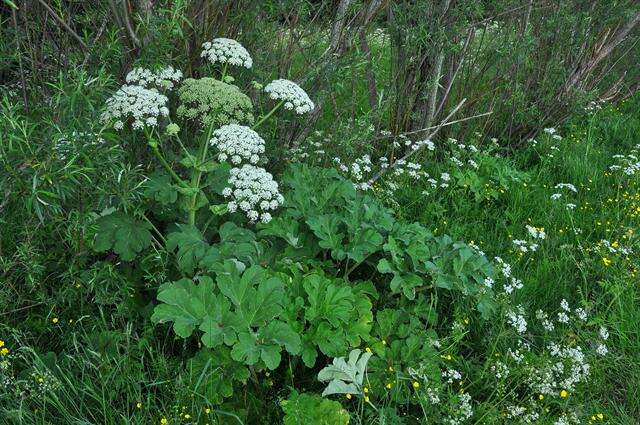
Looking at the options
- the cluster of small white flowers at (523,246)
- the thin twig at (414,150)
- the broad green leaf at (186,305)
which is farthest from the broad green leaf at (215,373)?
the thin twig at (414,150)

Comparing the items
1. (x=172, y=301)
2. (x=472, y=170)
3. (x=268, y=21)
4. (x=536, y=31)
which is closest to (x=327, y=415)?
(x=172, y=301)

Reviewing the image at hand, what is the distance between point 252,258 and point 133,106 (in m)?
0.81

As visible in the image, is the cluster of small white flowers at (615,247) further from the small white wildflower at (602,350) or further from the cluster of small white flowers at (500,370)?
the cluster of small white flowers at (500,370)

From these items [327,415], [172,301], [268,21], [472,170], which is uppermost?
[268,21]

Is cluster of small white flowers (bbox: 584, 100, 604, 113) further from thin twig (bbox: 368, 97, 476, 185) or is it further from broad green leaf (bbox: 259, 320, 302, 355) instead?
broad green leaf (bbox: 259, 320, 302, 355)

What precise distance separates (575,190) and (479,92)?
47.6 inches

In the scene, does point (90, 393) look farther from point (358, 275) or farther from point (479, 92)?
point (479, 92)

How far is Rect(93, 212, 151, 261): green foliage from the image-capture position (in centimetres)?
261

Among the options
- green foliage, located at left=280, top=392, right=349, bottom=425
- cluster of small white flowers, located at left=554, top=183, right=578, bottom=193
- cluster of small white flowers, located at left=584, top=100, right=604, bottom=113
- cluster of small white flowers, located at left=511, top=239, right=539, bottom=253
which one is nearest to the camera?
green foliage, located at left=280, top=392, right=349, bottom=425

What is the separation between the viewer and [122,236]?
264cm

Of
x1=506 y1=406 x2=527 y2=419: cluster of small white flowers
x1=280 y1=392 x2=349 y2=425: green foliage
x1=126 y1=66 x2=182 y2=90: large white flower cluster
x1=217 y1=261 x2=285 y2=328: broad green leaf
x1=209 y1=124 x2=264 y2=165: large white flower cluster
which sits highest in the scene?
x1=126 y1=66 x2=182 y2=90: large white flower cluster

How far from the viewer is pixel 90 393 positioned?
238cm

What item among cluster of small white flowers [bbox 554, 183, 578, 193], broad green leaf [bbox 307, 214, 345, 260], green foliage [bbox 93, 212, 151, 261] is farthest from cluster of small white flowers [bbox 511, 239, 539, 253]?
green foliage [bbox 93, 212, 151, 261]

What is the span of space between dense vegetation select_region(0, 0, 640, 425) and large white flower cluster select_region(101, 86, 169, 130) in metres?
0.01
